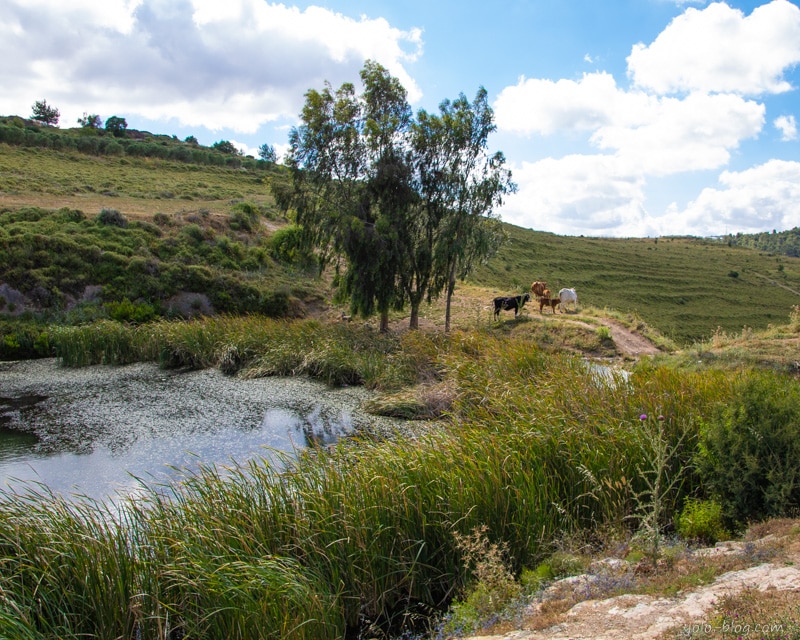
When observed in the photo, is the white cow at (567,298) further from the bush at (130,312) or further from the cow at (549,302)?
the bush at (130,312)

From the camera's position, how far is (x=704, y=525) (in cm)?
546

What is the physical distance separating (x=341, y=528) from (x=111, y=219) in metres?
32.2

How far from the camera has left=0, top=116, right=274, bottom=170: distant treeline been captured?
56.5 meters

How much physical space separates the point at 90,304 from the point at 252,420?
17.0 meters

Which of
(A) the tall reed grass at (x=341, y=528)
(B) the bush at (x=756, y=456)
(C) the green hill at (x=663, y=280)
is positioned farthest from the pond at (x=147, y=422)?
(C) the green hill at (x=663, y=280)

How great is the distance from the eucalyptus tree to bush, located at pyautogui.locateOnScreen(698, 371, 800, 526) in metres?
16.0

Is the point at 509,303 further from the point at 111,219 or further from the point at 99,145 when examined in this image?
the point at 99,145

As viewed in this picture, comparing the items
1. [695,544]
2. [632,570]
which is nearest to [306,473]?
[632,570]

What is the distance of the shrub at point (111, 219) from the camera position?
1267 inches

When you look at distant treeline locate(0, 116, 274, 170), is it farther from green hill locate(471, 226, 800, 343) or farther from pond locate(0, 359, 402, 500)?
pond locate(0, 359, 402, 500)

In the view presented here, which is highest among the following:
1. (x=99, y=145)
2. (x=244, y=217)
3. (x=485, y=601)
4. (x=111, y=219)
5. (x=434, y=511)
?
(x=99, y=145)

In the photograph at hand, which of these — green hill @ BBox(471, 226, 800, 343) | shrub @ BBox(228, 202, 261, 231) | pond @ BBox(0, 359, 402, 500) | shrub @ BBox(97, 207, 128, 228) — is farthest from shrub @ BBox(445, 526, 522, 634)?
shrub @ BBox(228, 202, 261, 231)

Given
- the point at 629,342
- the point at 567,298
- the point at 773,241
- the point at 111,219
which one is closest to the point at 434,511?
the point at 629,342

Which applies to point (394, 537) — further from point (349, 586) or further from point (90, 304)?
point (90, 304)
